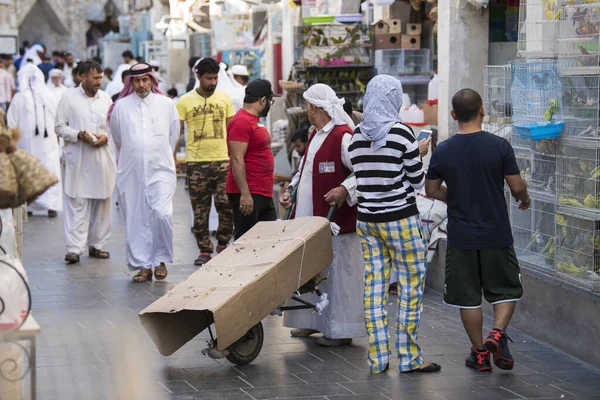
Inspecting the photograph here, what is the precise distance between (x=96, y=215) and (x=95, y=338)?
12.2 ft

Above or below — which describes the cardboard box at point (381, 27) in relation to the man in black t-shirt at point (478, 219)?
above

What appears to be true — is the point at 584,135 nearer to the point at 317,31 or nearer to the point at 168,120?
the point at 168,120

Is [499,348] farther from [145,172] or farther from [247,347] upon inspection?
[145,172]

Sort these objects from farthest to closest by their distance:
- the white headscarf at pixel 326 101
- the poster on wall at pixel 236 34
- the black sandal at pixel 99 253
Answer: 1. the poster on wall at pixel 236 34
2. the black sandal at pixel 99 253
3. the white headscarf at pixel 326 101

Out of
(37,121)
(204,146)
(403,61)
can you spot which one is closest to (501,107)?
(204,146)

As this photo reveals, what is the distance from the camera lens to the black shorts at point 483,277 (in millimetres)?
6406

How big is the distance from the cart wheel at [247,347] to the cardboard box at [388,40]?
6.83m

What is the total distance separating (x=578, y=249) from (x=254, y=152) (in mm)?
2839

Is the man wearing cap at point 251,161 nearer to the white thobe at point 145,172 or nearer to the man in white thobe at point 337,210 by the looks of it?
the white thobe at point 145,172

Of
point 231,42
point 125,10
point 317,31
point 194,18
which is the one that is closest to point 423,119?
point 317,31

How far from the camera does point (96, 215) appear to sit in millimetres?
11148

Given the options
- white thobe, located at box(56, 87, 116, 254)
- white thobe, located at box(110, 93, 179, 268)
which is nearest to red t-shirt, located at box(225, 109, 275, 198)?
white thobe, located at box(110, 93, 179, 268)

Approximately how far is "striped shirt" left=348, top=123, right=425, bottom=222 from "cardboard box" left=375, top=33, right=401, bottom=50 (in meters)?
6.66

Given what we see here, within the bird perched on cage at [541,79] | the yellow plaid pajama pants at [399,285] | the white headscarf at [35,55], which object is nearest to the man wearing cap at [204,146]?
the bird perched on cage at [541,79]
